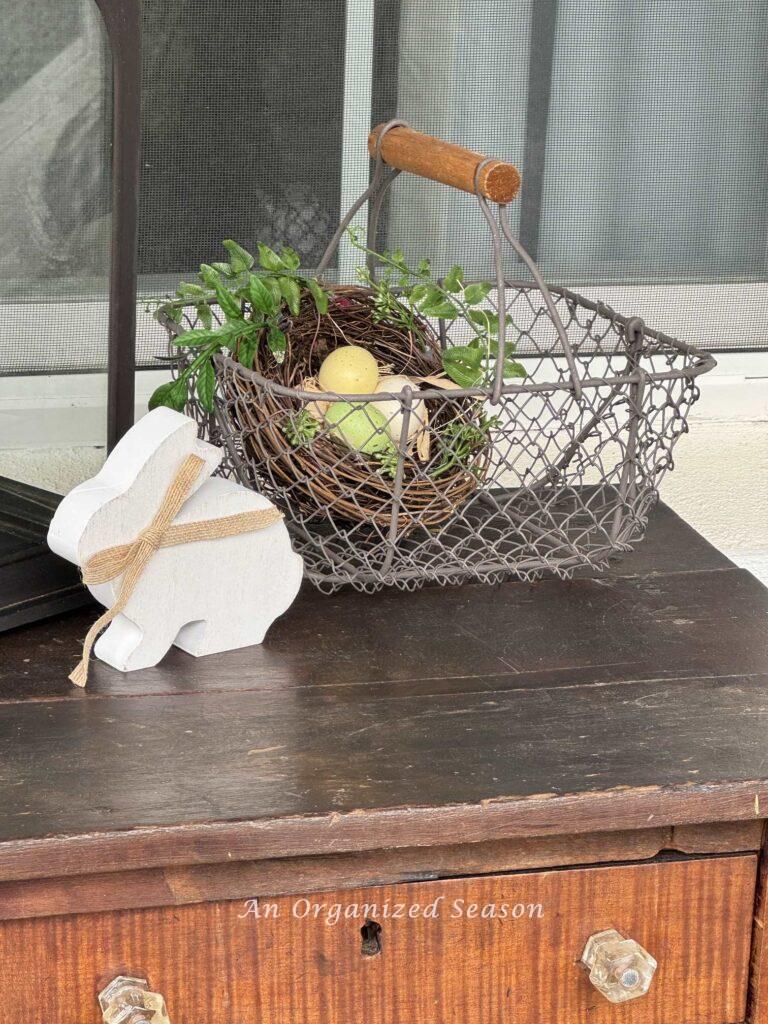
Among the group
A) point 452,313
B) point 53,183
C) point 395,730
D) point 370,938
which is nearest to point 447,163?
point 452,313

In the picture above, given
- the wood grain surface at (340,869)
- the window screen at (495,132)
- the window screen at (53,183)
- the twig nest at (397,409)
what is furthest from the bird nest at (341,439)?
the window screen at (495,132)

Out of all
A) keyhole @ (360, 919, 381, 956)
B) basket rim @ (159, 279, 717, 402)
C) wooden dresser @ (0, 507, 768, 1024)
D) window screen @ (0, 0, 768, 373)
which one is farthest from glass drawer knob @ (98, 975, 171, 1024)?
window screen @ (0, 0, 768, 373)

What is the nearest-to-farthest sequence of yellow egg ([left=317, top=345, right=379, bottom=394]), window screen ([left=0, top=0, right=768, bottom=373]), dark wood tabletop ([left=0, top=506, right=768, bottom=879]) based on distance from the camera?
dark wood tabletop ([left=0, top=506, right=768, bottom=879]) → yellow egg ([left=317, top=345, right=379, bottom=394]) → window screen ([left=0, top=0, right=768, bottom=373])

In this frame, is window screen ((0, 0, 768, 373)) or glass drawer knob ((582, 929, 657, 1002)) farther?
window screen ((0, 0, 768, 373))

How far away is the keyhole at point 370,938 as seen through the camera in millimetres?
712

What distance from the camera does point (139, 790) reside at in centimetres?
68

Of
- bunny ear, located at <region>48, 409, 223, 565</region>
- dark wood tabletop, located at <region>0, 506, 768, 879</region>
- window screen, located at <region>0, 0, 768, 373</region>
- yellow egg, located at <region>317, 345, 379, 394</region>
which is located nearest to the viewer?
dark wood tabletop, located at <region>0, 506, 768, 879</region>

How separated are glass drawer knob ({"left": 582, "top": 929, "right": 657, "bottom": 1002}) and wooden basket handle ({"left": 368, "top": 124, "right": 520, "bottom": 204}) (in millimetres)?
458

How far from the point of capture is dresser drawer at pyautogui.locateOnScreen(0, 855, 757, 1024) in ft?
2.24

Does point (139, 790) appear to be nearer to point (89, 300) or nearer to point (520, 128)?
point (89, 300)

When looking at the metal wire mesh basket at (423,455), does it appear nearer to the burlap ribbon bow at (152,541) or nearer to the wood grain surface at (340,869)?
the burlap ribbon bow at (152,541)

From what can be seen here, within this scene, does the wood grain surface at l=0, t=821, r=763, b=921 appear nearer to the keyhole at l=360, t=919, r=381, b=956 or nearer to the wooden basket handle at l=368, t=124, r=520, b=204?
the keyhole at l=360, t=919, r=381, b=956

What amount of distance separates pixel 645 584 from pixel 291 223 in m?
0.57

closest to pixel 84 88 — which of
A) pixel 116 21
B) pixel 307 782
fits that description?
pixel 116 21
